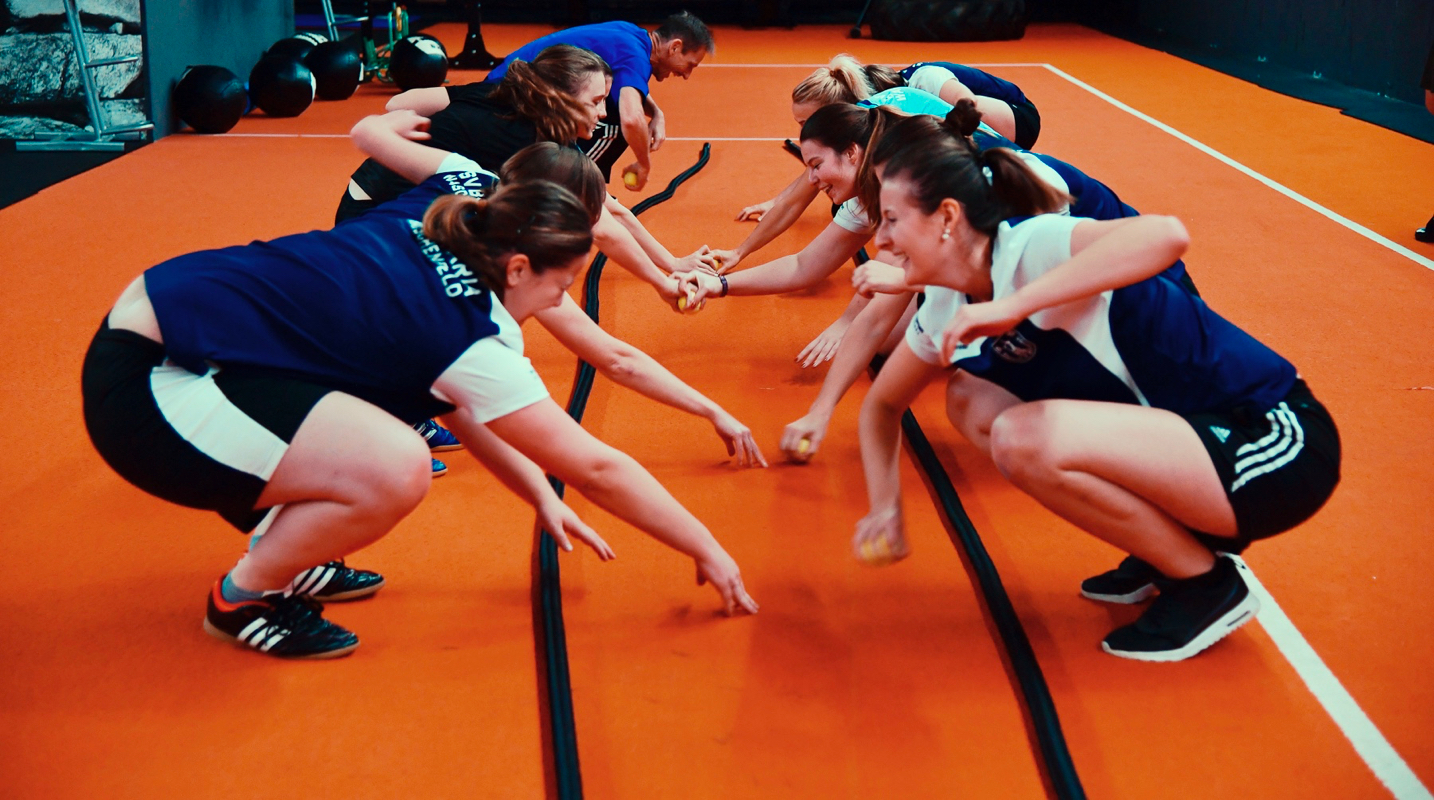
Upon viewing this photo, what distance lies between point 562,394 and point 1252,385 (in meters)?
1.82

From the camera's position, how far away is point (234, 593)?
1.91m

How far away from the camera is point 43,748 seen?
5.64 ft

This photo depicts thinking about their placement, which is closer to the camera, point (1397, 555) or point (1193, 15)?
point (1397, 555)

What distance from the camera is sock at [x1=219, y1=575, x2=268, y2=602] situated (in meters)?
1.90

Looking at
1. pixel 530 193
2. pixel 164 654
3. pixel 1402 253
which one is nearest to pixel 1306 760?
pixel 530 193

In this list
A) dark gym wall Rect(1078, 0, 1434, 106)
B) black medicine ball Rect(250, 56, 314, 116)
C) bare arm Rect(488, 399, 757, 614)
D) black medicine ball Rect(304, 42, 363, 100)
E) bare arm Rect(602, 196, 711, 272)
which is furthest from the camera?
dark gym wall Rect(1078, 0, 1434, 106)

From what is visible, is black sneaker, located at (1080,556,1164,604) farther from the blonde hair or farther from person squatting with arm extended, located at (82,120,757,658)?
the blonde hair

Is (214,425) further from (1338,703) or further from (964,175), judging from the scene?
(1338,703)

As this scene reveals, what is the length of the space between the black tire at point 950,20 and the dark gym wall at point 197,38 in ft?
20.0

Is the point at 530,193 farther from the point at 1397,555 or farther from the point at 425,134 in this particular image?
the point at 1397,555

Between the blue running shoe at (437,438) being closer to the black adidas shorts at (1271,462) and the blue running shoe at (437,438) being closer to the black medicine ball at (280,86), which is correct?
the black adidas shorts at (1271,462)

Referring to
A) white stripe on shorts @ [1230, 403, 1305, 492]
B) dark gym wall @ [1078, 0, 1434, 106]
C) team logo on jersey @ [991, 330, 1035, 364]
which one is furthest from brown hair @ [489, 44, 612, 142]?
dark gym wall @ [1078, 0, 1434, 106]

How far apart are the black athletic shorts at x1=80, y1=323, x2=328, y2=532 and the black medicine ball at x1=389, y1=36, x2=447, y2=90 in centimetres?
617

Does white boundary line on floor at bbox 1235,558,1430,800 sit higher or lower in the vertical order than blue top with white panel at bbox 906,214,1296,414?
lower
